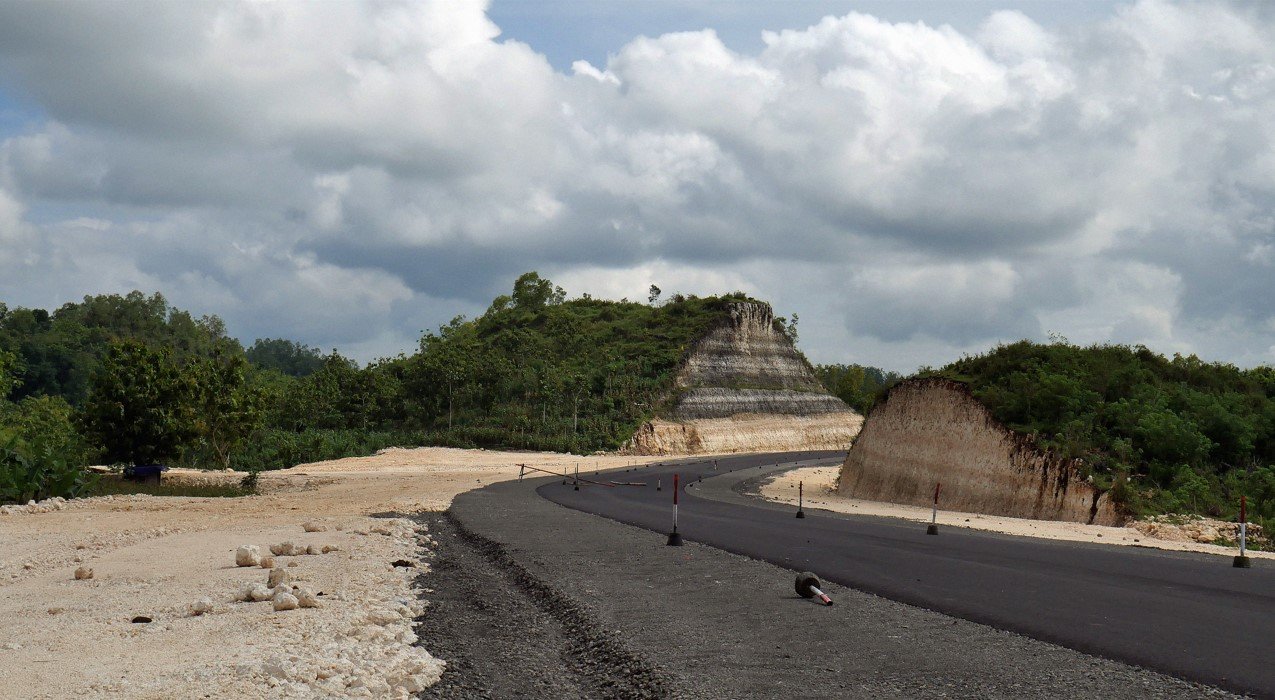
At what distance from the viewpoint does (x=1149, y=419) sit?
93.5 ft

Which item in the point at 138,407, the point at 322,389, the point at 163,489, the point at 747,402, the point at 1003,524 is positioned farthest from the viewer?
the point at 747,402

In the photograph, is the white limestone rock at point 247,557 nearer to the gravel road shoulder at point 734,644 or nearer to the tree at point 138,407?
the gravel road shoulder at point 734,644

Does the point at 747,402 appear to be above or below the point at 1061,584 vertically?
above

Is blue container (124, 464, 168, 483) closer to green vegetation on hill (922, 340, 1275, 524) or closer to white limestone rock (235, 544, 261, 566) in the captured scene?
white limestone rock (235, 544, 261, 566)

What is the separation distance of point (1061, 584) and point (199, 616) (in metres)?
10.7

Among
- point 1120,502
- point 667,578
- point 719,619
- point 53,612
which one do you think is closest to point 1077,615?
point 719,619

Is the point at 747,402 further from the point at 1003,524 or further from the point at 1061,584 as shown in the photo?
the point at 1061,584

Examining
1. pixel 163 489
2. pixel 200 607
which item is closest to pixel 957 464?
pixel 200 607

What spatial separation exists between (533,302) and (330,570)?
125284mm

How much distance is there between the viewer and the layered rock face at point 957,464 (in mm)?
28156

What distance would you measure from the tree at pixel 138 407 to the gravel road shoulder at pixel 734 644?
114 feet

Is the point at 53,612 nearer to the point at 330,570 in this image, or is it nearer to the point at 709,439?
the point at 330,570

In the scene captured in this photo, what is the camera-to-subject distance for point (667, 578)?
13.8m

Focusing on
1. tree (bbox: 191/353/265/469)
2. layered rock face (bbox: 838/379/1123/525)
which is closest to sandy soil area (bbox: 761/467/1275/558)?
layered rock face (bbox: 838/379/1123/525)
